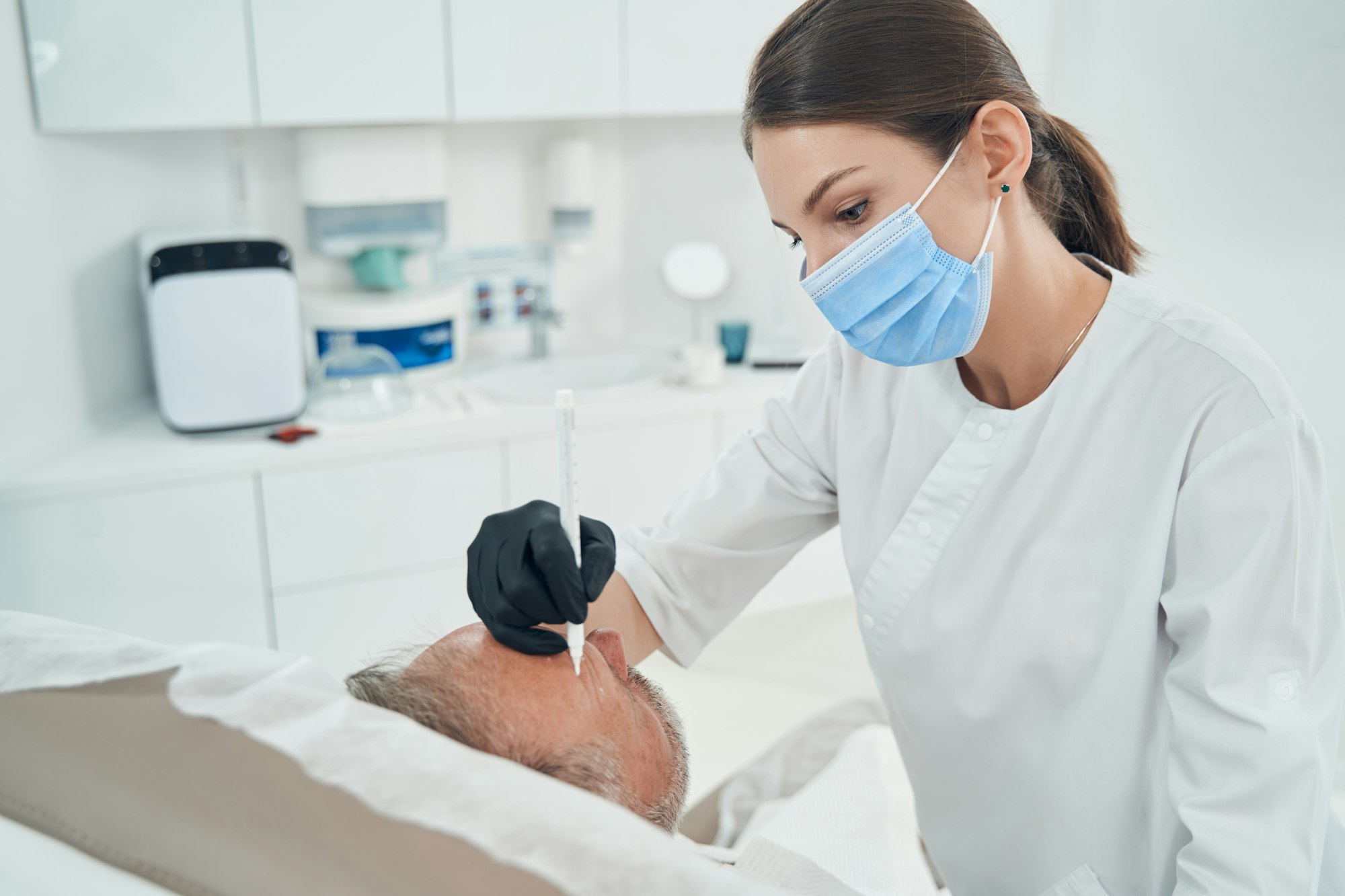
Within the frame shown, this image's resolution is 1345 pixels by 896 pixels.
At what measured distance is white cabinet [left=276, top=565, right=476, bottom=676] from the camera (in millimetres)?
2377

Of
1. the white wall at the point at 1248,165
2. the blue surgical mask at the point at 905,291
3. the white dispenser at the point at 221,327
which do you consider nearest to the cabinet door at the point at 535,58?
the white dispenser at the point at 221,327

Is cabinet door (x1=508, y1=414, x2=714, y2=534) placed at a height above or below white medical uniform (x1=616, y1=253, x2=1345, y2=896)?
below

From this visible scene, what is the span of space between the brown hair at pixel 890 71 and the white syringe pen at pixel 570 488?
358 mm

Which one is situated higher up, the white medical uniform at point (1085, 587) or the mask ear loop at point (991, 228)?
the mask ear loop at point (991, 228)

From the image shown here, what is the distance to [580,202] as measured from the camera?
2988 mm

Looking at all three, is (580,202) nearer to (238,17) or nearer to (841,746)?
(238,17)

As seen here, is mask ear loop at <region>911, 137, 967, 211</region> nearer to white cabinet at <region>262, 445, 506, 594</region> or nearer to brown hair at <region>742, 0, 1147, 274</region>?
brown hair at <region>742, 0, 1147, 274</region>

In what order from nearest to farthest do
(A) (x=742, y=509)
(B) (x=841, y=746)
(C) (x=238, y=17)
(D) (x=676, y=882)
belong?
1. (D) (x=676, y=882)
2. (A) (x=742, y=509)
3. (B) (x=841, y=746)
4. (C) (x=238, y=17)

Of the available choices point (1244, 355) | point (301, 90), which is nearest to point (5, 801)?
point (1244, 355)

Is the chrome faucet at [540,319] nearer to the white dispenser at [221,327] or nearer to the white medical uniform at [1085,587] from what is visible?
the white dispenser at [221,327]

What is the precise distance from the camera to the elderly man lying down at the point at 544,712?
947 mm

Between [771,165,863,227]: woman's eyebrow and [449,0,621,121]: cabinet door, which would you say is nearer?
[771,165,863,227]: woman's eyebrow

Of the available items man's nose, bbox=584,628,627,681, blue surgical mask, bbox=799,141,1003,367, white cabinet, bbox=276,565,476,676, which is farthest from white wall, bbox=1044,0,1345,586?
white cabinet, bbox=276,565,476,676

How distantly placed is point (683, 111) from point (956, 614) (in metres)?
1.89
